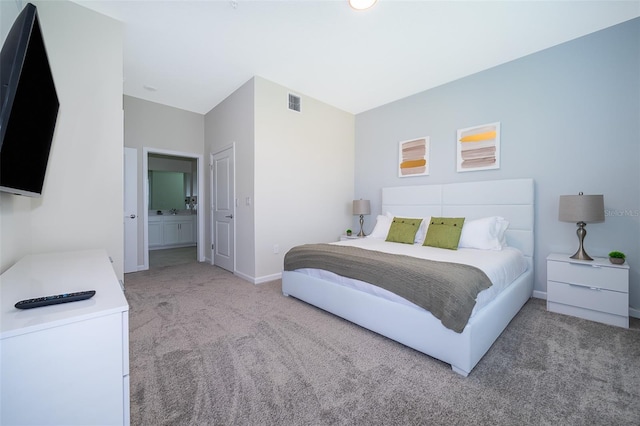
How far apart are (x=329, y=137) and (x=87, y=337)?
4076 millimetres

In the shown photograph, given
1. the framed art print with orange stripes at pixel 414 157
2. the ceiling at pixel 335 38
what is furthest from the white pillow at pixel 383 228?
the ceiling at pixel 335 38

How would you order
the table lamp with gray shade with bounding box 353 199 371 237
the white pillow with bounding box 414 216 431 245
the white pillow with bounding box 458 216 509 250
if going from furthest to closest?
1. the table lamp with gray shade with bounding box 353 199 371 237
2. the white pillow with bounding box 414 216 431 245
3. the white pillow with bounding box 458 216 509 250

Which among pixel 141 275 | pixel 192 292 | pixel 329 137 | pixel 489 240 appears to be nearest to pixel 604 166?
pixel 489 240

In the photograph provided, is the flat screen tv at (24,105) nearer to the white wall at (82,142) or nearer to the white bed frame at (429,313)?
the white wall at (82,142)

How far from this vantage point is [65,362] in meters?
0.81

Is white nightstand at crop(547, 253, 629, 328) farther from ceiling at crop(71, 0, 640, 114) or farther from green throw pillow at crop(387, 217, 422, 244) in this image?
ceiling at crop(71, 0, 640, 114)

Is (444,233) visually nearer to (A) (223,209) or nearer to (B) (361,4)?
(B) (361,4)

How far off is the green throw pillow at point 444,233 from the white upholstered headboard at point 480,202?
1.33 ft

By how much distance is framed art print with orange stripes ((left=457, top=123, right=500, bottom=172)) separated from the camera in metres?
3.21

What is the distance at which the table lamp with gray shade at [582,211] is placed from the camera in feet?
7.82

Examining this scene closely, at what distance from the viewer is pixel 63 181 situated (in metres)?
2.12

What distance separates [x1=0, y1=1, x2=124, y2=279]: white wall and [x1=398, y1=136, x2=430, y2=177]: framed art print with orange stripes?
359 cm

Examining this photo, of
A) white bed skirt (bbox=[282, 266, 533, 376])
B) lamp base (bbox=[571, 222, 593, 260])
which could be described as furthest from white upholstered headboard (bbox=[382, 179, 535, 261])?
white bed skirt (bbox=[282, 266, 533, 376])

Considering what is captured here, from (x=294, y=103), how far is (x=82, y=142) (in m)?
2.60
